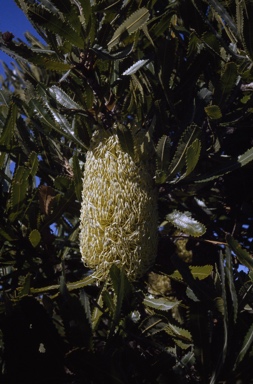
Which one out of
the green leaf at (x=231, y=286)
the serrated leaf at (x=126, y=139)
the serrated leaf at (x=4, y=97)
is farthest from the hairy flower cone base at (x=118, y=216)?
the serrated leaf at (x=4, y=97)

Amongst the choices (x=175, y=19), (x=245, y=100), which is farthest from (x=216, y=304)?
(x=175, y=19)

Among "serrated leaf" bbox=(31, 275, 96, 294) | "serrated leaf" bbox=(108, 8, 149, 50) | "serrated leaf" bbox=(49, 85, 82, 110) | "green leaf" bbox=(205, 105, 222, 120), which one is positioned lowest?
"serrated leaf" bbox=(31, 275, 96, 294)

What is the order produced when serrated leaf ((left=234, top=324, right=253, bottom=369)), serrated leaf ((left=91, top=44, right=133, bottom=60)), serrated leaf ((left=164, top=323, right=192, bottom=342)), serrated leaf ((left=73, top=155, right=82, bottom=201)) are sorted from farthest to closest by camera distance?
serrated leaf ((left=73, top=155, right=82, bottom=201)) → serrated leaf ((left=91, top=44, right=133, bottom=60)) → serrated leaf ((left=164, top=323, right=192, bottom=342)) → serrated leaf ((left=234, top=324, right=253, bottom=369))

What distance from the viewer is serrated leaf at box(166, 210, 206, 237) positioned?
4.13 ft

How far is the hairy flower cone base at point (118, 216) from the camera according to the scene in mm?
1196

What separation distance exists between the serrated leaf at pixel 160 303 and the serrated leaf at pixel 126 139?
0.43 m

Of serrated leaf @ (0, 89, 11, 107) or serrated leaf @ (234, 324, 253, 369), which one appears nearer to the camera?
serrated leaf @ (234, 324, 253, 369)

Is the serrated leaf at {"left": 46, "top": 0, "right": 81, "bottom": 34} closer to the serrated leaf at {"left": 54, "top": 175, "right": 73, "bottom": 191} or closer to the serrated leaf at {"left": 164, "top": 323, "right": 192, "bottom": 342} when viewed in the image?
the serrated leaf at {"left": 54, "top": 175, "right": 73, "bottom": 191}

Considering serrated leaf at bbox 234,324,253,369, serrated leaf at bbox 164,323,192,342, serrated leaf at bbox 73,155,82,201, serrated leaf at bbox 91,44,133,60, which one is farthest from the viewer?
serrated leaf at bbox 73,155,82,201

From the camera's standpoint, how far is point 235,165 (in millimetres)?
1270

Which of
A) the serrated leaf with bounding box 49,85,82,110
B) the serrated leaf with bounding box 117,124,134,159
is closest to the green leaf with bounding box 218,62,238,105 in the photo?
the serrated leaf with bounding box 117,124,134,159

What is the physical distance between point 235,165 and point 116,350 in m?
0.64

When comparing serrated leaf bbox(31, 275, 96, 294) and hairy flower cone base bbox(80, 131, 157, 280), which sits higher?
hairy flower cone base bbox(80, 131, 157, 280)

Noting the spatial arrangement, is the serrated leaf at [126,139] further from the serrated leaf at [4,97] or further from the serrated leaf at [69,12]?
the serrated leaf at [4,97]
